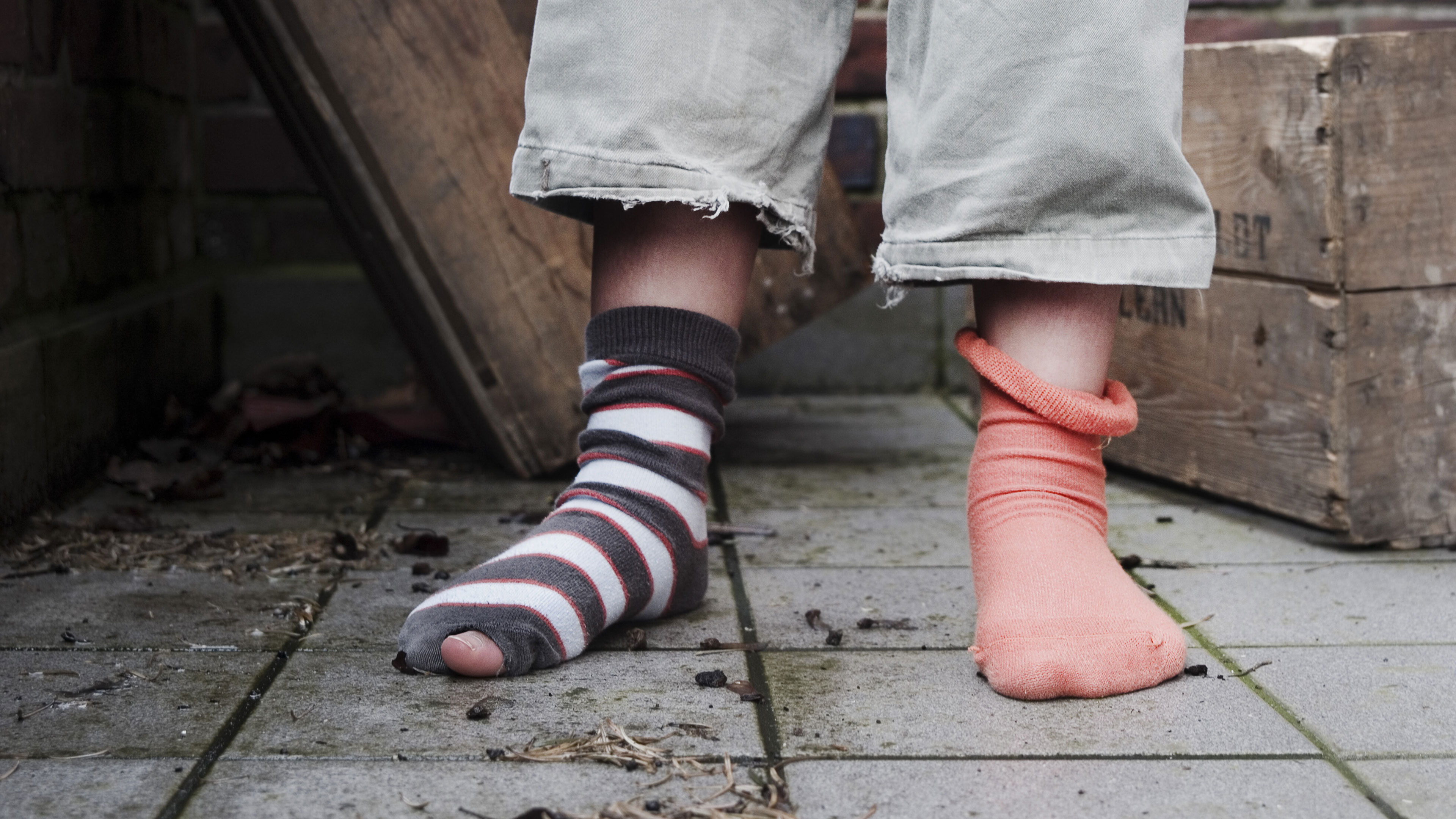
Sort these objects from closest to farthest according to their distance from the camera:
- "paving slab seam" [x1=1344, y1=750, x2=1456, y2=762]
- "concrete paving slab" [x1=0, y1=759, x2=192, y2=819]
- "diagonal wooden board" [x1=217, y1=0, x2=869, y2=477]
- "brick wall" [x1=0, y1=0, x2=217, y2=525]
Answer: "concrete paving slab" [x1=0, y1=759, x2=192, y2=819]
"paving slab seam" [x1=1344, y1=750, x2=1456, y2=762]
"brick wall" [x1=0, y1=0, x2=217, y2=525]
"diagonal wooden board" [x1=217, y1=0, x2=869, y2=477]

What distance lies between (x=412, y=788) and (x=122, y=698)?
307mm

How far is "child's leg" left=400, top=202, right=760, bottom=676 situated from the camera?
1.14 meters

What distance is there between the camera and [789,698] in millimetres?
1024

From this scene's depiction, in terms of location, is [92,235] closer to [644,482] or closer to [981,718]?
[644,482]

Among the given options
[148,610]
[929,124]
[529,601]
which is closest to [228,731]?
[529,601]

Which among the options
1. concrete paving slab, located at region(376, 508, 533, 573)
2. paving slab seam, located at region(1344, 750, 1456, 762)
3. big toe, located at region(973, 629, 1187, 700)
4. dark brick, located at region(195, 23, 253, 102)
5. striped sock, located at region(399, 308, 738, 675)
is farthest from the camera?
dark brick, located at region(195, 23, 253, 102)

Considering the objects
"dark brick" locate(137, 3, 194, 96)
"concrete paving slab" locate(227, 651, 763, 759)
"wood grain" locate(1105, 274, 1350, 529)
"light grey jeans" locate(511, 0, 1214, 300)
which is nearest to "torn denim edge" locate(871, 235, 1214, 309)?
"light grey jeans" locate(511, 0, 1214, 300)

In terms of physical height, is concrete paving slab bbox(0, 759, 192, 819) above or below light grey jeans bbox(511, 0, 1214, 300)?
below

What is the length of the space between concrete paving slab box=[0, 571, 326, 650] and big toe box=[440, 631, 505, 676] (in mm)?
201

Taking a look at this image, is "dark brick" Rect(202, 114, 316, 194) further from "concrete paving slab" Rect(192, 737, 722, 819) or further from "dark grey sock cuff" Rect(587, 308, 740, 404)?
"concrete paving slab" Rect(192, 737, 722, 819)

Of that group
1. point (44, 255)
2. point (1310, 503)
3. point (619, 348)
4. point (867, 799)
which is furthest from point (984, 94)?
point (44, 255)

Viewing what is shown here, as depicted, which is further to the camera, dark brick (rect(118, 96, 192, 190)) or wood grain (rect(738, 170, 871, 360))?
dark brick (rect(118, 96, 192, 190))

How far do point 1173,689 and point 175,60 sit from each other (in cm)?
201

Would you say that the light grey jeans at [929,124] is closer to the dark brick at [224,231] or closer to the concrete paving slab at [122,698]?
the concrete paving slab at [122,698]
